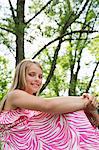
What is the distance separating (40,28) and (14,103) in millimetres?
10491

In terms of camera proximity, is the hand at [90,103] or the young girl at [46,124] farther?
the hand at [90,103]

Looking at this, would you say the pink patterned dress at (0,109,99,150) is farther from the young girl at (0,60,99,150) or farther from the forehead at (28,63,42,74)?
the forehead at (28,63,42,74)

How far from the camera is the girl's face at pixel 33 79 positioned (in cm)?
223

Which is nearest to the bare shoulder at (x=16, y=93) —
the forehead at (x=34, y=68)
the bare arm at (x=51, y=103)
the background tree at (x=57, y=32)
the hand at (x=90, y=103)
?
the bare arm at (x=51, y=103)

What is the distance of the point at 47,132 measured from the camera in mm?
2043

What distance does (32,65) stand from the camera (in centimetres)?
225

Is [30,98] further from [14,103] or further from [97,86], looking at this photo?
[97,86]

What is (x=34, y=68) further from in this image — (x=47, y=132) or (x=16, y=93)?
(x=47, y=132)

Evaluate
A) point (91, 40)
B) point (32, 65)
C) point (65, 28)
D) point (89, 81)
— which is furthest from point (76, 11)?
point (32, 65)

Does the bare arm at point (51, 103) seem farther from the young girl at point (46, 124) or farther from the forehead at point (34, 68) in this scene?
the forehead at point (34, 68)

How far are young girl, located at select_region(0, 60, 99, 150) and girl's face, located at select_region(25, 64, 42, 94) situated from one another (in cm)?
9

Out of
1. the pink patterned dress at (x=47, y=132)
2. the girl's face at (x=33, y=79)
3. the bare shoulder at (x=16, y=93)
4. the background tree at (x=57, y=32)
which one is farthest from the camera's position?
the background tree at (x=57, y=32)

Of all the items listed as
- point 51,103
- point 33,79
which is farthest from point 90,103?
point 33,79

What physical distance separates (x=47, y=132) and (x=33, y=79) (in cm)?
35
